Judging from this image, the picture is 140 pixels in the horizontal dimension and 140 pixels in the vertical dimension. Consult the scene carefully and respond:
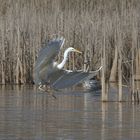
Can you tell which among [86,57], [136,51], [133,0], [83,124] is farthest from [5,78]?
[83,124]

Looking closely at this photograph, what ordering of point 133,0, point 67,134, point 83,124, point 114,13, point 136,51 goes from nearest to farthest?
point 67,134
point 83,124
point 136,51
point 114,13
point 133,0

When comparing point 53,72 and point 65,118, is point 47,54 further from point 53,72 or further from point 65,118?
point 65,118

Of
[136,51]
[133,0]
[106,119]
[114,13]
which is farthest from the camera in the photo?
[133,0]

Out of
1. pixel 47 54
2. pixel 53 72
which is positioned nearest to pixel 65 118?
pixel 47 54

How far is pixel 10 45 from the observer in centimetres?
1862

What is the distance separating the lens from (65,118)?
11961 mm

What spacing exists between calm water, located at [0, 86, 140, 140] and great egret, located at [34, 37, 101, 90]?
0.50 m

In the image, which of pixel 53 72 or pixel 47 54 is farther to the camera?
pixel 53 72

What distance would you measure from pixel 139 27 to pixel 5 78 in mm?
3389

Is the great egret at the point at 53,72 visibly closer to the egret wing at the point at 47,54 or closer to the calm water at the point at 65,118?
the egret wing at the point at 47,54

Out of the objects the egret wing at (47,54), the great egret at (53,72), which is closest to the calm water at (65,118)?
the great egret at (53,72)

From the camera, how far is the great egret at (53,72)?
12.0 meters

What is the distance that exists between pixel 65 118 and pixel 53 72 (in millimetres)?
1148

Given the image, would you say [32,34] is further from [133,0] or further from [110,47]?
[133,0]
